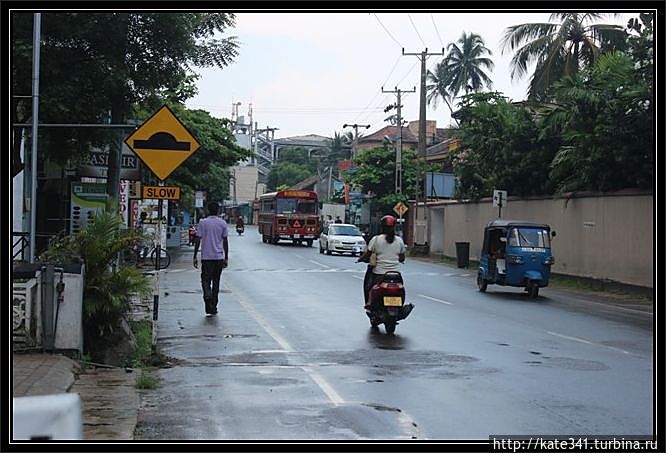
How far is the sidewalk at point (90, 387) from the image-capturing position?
7570mm

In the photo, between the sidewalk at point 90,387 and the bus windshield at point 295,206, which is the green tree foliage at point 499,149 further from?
the sidewalk at point 90,387

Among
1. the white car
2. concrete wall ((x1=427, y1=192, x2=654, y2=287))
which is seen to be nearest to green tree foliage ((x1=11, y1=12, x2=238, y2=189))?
concrete wall ((x1=427, y1=192, x2=654, y2=287))

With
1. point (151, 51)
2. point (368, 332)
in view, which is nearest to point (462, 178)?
point (151, 51)

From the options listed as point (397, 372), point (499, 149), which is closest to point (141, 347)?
point (397, 372)

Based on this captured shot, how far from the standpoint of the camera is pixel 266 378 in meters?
10.1

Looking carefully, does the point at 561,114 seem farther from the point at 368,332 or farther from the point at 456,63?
the point at 456,63

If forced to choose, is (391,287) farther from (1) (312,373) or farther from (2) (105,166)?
(2) (105,166)

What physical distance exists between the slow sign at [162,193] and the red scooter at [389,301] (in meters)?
4.09

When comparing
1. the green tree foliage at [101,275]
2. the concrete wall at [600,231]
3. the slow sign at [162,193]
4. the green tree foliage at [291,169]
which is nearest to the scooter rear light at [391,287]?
the green tree foliage at [101,275]

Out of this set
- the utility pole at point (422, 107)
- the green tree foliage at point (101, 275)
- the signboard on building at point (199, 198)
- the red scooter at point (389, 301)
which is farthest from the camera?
the signboard on building at point (199, 198)

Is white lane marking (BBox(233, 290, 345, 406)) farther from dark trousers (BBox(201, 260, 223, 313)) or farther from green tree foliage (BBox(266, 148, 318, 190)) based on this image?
green tree foliage (BBox(266, 148, 318, 190))

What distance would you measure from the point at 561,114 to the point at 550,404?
23.0m

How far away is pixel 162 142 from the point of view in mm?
12352

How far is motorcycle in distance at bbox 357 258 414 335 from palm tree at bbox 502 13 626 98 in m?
25.6
